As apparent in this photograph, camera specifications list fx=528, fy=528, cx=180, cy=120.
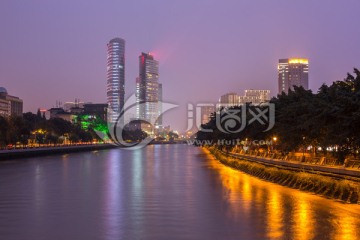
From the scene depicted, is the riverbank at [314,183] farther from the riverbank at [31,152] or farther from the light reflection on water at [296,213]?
the riverbank at [31,152]

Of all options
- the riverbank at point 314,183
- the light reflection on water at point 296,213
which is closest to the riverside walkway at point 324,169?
Answer: the riverbank at point 314,183

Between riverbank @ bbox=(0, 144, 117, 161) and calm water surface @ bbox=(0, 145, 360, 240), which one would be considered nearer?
calm water surface @ bbox=(0, 145, 360, 240)

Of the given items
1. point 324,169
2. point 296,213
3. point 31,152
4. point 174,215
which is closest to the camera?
point 174,215

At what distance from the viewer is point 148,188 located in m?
28.1

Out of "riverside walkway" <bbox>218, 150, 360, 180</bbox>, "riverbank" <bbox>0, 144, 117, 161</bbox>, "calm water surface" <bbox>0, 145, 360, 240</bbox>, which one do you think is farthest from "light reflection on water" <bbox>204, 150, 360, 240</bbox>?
"riverbank" <bbox>0, 144, 117, 161</bbox>

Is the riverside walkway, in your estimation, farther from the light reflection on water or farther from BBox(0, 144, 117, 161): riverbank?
BBox(0, 144, 117, 161): riverbank

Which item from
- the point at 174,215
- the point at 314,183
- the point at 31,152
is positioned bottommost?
the point at 174,215

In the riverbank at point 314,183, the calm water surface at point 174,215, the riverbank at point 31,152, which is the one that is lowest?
the calm water surface at point 174,215

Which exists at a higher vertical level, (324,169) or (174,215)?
(324,169)

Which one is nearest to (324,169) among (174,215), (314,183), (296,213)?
(314,183)

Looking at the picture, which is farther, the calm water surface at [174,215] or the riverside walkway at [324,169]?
the riverside walkway at [324,169]

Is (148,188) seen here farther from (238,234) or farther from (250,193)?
(238,234)

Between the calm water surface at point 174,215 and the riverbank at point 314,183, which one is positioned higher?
the riverbank at point 314,183

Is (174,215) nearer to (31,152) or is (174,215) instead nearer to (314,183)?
(314,183)
